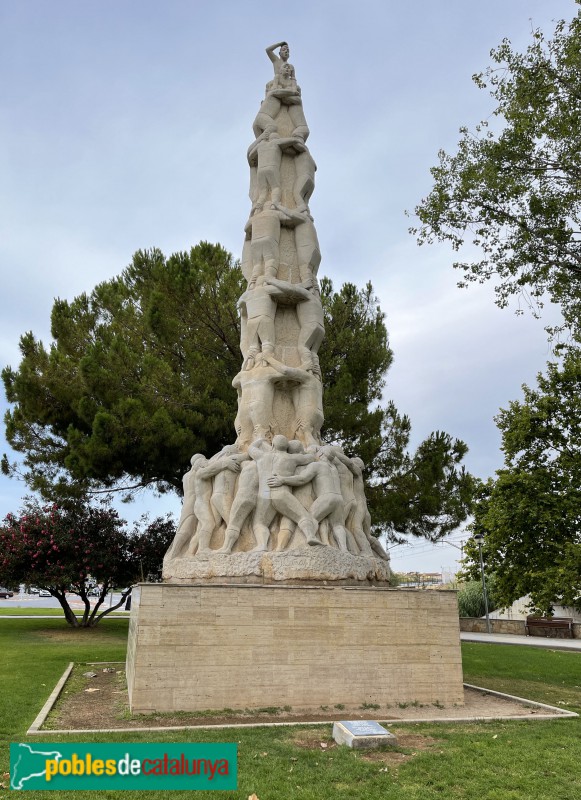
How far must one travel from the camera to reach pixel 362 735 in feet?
16.6

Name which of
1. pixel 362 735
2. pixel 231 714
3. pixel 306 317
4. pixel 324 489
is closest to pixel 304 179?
pixel 306 317

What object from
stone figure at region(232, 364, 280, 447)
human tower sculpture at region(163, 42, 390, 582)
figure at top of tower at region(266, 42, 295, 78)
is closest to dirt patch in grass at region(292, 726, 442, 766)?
human tower sculpture at region(163, 42, 390, 582)

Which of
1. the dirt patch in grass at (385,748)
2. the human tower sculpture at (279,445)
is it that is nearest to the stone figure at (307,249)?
the human tower sculpture at (279,445)

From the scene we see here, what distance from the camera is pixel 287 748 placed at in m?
5.00

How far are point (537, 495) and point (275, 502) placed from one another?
466 inches

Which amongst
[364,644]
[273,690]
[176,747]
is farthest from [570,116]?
[176,747]

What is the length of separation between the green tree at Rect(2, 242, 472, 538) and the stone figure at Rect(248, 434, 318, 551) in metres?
6.85

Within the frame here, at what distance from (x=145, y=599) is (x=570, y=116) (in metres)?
9.37

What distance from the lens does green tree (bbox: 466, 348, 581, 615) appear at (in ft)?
55.7

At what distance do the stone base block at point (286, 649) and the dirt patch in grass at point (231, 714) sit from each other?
4.8 inches

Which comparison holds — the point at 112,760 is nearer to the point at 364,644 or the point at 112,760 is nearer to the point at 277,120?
the point at 364,644

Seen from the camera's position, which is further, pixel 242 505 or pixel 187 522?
pixel 187 522

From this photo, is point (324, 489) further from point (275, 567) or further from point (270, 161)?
point (270, 161)

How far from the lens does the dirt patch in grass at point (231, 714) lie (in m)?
5.90
